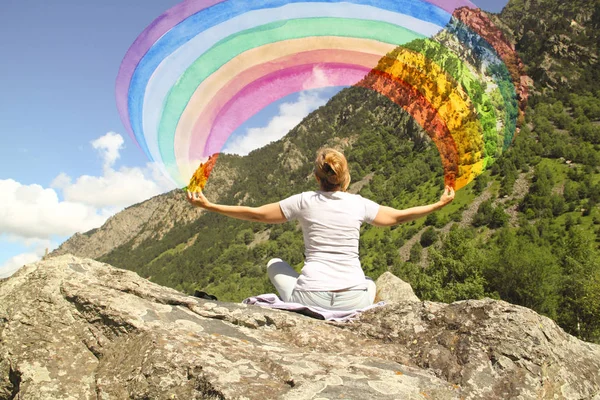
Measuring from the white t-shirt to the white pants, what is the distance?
0.32 feet

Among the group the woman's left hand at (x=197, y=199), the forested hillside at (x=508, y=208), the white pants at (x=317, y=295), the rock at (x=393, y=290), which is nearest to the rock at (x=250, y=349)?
the white pants at (x=317, y=295)

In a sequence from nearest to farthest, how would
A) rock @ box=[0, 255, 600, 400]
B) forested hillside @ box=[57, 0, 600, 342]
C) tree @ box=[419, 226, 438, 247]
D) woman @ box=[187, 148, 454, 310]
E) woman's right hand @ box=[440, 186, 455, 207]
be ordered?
rock @ box=[0, 255, 600, 400] → woman @ box=[187, 148, 454, 310] → woman's right hand @ box=[440, 186, 455, 207] → forested hillside @ box=[57, 0, 600, 342] → tree @ box=[419, 226, 438, 247]

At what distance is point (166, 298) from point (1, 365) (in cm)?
140

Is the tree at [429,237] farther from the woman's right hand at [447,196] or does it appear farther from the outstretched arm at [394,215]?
the outstretched arm at [394,215]

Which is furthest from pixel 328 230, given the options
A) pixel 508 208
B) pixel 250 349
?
pixel 508 208

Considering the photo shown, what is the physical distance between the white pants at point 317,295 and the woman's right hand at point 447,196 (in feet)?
4.57

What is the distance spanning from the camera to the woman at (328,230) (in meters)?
4.87

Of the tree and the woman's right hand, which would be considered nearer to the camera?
the woman's right hand

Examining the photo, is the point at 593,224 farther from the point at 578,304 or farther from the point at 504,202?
the point at 578,304

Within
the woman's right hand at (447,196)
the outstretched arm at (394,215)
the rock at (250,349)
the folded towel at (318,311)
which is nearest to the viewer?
the rock at (250,349)

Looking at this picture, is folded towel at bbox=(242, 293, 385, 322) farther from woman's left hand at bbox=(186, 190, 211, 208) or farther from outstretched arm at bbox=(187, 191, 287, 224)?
woman's left hand at bbox=(186, 190, 211, 208)

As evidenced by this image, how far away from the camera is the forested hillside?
48.8 m

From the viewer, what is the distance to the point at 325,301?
484cm

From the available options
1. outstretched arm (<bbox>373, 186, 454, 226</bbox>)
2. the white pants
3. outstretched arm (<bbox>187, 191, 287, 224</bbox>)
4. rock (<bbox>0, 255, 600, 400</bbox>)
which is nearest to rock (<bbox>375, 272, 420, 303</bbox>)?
outstretched arm (<bbox>373, 186, 454, 226</bbox>)
